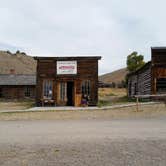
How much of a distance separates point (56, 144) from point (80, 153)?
5.10 feet

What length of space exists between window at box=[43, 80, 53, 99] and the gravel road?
18.4 m

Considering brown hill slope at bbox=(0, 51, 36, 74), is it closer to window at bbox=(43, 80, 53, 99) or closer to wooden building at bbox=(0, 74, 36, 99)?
wooden building at bbox=(0, 74, 36, 99)

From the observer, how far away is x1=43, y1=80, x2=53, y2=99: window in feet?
102

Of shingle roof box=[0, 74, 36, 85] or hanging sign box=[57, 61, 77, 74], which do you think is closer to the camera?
hanging sign box=[57, 61, 77, 74]

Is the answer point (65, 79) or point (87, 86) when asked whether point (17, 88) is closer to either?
point (65, 79)

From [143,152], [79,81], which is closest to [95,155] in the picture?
[143,152]

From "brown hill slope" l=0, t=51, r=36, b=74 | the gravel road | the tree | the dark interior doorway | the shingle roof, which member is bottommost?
the gravel road

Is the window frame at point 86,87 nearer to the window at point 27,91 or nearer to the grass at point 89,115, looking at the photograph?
the grass at point 89,115

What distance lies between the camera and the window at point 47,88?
3114 cm

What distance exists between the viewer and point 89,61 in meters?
30.9

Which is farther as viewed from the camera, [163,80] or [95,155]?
[163,80]

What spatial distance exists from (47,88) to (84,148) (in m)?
22.2

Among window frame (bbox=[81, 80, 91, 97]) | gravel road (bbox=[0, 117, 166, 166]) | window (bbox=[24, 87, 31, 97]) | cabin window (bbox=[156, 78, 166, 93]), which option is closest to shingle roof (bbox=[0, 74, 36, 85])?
window (bbox=[24, 87, 31, 97])

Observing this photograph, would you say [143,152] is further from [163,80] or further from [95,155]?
[163,80]
